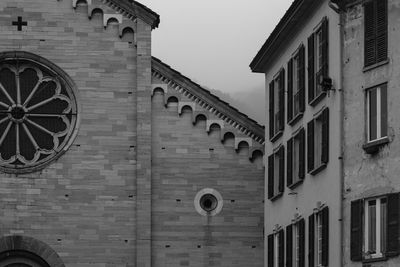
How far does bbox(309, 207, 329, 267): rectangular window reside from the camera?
42375 mm

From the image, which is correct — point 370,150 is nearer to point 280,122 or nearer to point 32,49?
point 280,122

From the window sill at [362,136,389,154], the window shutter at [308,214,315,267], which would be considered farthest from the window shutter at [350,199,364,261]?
the window shutter at [308,214,315,267]

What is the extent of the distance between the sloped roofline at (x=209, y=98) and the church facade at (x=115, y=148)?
0.17 feet

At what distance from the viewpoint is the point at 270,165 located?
53062 mm

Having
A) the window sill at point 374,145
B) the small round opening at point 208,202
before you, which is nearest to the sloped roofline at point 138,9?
the small round opening at point 208,202

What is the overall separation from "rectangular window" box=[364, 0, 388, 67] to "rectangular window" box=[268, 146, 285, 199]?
36.7 feet

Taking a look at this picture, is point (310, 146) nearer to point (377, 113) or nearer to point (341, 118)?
point (341, 118)

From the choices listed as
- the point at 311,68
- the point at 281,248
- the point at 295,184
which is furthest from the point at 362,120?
the point at 281,248

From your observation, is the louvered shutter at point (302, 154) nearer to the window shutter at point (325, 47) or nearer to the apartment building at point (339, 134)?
the apartment building at point (339, 134)

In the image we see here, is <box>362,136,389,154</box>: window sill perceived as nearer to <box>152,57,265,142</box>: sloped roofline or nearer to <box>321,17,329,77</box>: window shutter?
<box>321,17,329,77</box>: window shutter

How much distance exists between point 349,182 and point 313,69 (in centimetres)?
544

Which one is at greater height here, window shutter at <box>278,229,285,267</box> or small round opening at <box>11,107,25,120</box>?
small round opening at <box>11,107,25,120</box>

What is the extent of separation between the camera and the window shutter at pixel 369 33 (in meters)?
39.4

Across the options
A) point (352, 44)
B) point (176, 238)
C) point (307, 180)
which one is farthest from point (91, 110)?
point (352, 44)
